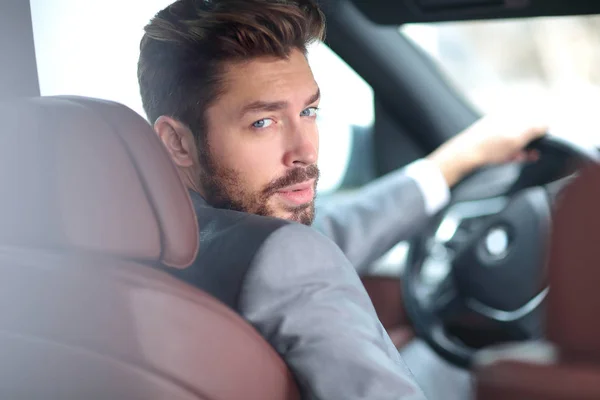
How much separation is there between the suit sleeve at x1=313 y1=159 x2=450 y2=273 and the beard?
1.69 ft

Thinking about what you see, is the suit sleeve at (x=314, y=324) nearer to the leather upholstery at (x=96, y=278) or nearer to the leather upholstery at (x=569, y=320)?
the leather upholstery at (x=96, y=278)

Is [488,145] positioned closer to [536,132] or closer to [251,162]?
[536,132]

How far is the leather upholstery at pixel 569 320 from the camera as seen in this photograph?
694 mm

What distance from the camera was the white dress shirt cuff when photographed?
2117 mm

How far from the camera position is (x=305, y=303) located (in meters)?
1.21

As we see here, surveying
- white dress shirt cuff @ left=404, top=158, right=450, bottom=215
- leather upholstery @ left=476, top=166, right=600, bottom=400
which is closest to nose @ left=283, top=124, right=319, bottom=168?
white dress shirt cuff @ left=404, top=158, right=450, bottom=215

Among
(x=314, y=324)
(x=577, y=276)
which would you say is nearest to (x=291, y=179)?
(x=314, y=324)

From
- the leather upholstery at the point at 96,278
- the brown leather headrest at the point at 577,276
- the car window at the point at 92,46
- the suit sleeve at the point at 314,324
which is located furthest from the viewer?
the car window at the point at 92,46

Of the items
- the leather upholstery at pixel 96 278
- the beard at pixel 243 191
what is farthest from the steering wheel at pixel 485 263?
the leather upholstery at pixel 96 278

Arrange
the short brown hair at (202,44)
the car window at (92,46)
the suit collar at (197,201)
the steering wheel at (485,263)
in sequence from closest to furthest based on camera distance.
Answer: the suit collar at (197,201)
the short brown hair at (202,44)
the car window at (92,46)
the steering wheel at (485,263)

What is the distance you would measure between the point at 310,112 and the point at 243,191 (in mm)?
212

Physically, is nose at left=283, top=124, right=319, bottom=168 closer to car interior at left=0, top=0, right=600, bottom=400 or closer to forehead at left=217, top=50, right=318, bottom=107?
forehead at left=217, top=50, right=318, bottom=107

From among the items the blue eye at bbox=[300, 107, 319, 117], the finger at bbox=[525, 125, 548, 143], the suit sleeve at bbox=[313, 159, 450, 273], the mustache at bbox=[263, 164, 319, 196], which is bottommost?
the suit sleeve at bbox=[313, 159, 450, 273]

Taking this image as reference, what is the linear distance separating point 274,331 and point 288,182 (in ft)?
1.23
